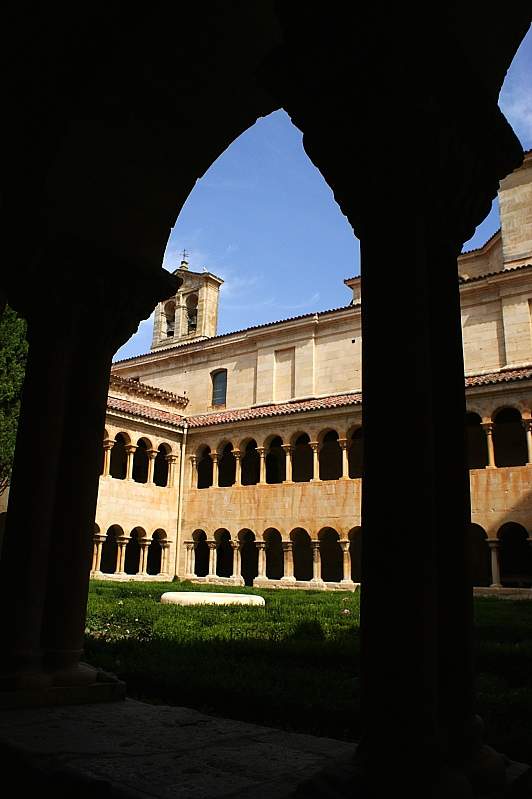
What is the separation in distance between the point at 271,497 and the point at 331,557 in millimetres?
3893

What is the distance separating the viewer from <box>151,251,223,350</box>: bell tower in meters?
39.0

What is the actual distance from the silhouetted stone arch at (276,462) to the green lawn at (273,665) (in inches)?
706

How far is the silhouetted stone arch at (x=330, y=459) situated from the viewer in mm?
28819

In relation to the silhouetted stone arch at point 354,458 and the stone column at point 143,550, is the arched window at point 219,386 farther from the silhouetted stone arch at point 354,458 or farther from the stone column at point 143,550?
the stone column at point 143,550

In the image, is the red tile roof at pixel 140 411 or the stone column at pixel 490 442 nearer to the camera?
the stone column at pixel 490 442

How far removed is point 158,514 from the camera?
2862cm

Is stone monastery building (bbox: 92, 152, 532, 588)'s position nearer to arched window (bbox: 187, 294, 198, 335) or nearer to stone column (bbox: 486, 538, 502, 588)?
stone column (bbox: 486, 538, 502, 588)

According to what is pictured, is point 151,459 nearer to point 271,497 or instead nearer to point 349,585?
point 271,497

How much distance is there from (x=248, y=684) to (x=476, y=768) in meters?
3.02

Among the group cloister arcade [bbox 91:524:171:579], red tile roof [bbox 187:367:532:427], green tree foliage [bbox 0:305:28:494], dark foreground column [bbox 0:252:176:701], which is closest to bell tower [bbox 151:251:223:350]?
red tile roof [bbox 187:367:532:427]

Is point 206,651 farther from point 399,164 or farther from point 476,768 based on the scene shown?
point 399,164

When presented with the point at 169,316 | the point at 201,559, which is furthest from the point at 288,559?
the point at 169,316

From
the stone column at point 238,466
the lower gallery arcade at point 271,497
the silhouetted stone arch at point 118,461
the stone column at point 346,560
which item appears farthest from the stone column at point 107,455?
the stone column at point 346,560

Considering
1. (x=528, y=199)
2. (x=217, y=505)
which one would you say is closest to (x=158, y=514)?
(x=217, y=505)
